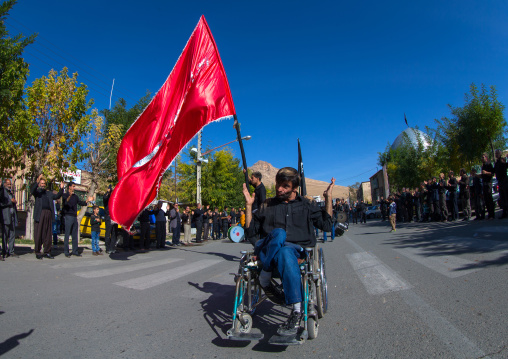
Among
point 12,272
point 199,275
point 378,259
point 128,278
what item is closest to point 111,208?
point 128,278

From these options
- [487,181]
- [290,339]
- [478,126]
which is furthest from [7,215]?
[478,126]

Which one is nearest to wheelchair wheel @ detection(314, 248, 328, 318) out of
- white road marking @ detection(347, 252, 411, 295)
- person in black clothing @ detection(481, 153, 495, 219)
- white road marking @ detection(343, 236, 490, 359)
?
white road marking @ detection(343, 236, 490, 359)

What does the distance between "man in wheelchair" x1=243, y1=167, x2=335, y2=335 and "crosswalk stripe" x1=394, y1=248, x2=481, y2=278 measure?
3.13 meters

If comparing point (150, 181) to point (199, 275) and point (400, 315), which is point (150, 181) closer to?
point (199, 275)

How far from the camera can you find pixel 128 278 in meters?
6.74

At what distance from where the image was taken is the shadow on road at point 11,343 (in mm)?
3095

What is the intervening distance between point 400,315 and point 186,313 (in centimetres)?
252

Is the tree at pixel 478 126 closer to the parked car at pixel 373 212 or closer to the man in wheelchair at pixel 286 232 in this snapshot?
the man in wheelchair at pixel 286 232

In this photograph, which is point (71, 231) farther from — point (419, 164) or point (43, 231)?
point (419, 164)

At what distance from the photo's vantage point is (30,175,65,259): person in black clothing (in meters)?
8.78

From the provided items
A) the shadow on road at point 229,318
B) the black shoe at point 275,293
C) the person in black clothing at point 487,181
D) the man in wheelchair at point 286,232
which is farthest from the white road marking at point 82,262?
the person in black clothing at point 487,181

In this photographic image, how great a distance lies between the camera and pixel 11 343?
3.24 m

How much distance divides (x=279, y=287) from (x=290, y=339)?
729mm

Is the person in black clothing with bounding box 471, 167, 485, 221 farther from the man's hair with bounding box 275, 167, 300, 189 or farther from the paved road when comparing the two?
the man's hair with bounding box 275, 167, 300, 189
